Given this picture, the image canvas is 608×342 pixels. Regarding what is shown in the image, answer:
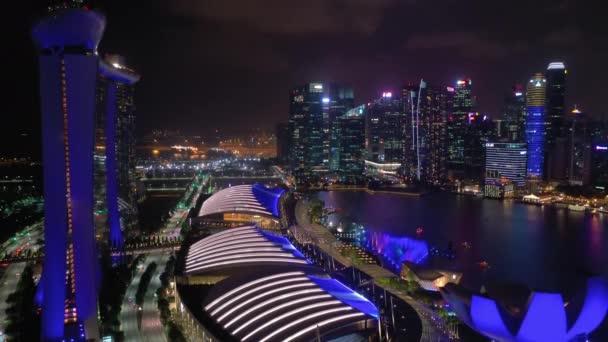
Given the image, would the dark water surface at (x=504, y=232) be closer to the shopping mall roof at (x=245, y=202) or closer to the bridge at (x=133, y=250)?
the shopping mall roof at (x=245, y=202)

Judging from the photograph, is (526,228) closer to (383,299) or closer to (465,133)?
(383,299)

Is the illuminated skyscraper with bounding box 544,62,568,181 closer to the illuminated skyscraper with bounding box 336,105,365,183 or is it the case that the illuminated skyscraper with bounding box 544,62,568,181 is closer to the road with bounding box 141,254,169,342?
the illuminated skyscraper with bounding box 336,105,365,183

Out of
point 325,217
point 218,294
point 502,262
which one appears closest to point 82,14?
point 218,294

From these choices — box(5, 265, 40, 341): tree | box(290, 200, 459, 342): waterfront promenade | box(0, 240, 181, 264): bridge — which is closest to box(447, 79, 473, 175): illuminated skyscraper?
box(290, 200, 459, 342): waterfront promenade

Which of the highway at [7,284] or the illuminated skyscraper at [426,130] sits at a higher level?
the illuminated skyscraper at [426,130]

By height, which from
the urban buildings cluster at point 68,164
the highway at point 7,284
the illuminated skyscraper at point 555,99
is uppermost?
the illuminated skyscraper at point 555,99

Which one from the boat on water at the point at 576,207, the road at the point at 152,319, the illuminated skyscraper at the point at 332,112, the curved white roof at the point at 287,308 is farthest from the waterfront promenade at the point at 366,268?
the illuminated skyscraper at the point at 332,112
